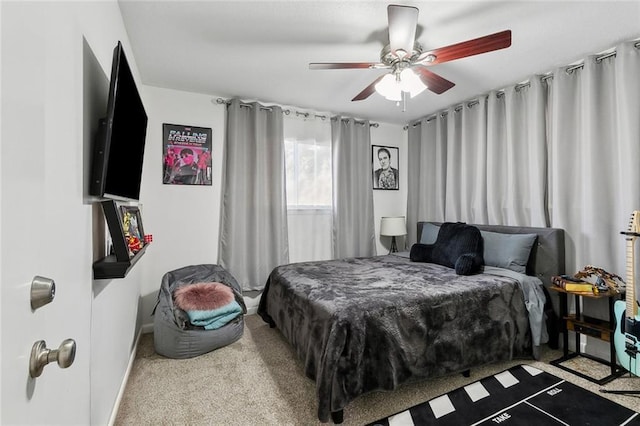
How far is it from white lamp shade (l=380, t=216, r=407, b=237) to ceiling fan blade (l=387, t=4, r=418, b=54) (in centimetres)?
252

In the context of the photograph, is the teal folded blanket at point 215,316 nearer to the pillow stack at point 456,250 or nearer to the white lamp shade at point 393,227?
the pillow stack at point 456,250

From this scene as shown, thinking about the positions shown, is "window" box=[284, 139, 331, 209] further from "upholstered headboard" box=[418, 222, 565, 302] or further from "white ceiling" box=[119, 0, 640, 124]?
"upholstered headboard" box=[418, 222, 565, 302]

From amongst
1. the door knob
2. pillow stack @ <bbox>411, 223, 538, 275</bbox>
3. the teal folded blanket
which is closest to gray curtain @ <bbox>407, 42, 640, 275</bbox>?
pillow stack @ <bbox>411, 223, 538, 275</bbox>

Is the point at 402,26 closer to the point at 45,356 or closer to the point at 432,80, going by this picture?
the point at 432,80

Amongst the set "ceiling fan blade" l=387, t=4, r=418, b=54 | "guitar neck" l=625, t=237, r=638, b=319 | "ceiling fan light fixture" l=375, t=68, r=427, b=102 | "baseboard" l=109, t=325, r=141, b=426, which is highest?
"ceiling fan blade" l=387, t=4, r=418, b=54

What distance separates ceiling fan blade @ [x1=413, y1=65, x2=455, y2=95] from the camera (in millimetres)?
2225

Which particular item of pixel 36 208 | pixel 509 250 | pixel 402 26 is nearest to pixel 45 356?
pixel 36 208

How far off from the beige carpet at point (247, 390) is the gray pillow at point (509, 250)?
788 mm

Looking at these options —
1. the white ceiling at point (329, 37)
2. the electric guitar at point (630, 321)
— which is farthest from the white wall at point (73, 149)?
the electric guitar at point (630, 321)

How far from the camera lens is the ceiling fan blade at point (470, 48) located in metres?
1.66

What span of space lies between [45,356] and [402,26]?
2.22 metres

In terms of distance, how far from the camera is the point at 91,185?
1.33 m

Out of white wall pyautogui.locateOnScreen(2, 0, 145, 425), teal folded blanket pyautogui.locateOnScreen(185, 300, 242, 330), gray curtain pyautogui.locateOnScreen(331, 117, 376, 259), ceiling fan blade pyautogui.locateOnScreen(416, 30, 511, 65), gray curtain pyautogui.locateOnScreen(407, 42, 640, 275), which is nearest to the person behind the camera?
white wall pyautogui.locateOnScreen(2, 0, 145, 425)

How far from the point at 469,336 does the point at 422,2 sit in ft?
7.60
